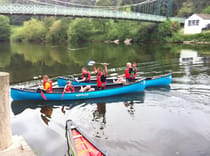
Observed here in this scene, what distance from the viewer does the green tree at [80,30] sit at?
6244cm

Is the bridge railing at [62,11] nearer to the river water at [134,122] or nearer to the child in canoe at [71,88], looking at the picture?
the child in canoe at [71,88]

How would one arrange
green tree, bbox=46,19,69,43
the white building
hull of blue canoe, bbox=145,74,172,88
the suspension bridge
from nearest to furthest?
hull of blue canoe, bbox=145,74,172,88 → the suspension bridge → the white building → green tree, bbox=46,19,69,43


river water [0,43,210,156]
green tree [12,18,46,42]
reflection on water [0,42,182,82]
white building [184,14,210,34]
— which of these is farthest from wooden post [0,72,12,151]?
green tree [12,18,46,42]

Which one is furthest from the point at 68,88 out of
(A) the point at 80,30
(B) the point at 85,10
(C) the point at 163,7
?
(C) the point at 163,7

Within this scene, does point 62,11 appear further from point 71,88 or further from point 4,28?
point 4,28

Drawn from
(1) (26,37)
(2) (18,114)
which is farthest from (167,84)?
(1) (26,37)

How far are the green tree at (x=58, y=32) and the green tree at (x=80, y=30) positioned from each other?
3.86 m

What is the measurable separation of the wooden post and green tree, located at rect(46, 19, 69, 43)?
63.3 meters

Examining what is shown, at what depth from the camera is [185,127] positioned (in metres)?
8.01

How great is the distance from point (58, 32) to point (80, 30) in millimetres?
7461

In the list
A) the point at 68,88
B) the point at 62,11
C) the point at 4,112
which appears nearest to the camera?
the point at 4,112

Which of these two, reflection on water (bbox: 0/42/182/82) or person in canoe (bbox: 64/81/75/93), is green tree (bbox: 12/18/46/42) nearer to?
reflection on water (bbox: 0/42/182/82)

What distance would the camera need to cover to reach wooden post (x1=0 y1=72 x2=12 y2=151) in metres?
4.84

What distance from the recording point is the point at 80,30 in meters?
62.8
